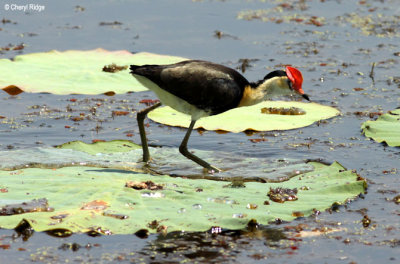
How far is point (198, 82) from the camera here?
7.42 m

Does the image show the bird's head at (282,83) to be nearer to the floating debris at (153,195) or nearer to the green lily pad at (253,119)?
the green lily pad at (253,119)

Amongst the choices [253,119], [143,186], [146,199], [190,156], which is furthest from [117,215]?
[253,119]

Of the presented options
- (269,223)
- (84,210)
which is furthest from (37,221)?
(269,223)

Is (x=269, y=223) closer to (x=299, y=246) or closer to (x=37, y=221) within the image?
(x=299, y=246)

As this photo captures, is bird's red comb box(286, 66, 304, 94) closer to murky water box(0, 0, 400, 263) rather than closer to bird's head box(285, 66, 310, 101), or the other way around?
bird's head box(285, 66, 310, 101)

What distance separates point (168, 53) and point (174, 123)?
3.29 metres

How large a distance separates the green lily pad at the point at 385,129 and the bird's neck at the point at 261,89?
4.15 feet

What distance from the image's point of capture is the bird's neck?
7.69 meters

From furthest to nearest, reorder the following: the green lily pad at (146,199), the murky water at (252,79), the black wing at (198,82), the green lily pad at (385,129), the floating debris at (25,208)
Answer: the green lily pad at (385,129), the black wing at (198,82), the floating debris at (25,208), the green lily pad at (146,199), the murky water at (252,79)

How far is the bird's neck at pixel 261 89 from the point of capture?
303 inches

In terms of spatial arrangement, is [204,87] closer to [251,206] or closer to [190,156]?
[190,156]

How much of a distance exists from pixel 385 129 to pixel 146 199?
3.34 metres

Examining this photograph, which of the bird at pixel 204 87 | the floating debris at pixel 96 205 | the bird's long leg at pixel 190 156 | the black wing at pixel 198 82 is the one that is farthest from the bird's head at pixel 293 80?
the floating debris at pixel 96 205

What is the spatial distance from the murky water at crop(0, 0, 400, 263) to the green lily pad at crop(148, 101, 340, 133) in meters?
0.14
